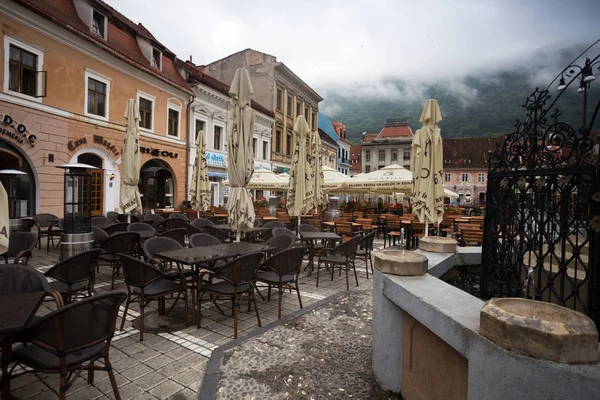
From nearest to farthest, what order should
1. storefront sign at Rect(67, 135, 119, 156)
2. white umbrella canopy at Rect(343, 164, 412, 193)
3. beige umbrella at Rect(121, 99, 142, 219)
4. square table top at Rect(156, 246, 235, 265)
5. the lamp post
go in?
the lamp post → square table top at Rect(156, 246, 235, 265) → beige umbrella at Rect(121, 99, 142, 219) → white umbrella canopy at Rect(343, 164, 412, 193) → storefront sign at Rect(67, 135, 119, 156)

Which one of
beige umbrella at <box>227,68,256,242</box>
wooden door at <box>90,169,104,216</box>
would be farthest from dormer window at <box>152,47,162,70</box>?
beige umbrella at <box>227,68,256,242</box>

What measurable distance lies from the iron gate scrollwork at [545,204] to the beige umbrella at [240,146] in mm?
3955

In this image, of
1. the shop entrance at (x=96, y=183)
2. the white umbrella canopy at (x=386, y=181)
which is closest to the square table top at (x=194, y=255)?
the white umbrella canopy at (x=386, y=181)

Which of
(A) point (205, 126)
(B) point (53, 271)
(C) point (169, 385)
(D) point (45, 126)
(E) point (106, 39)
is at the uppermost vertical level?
(E) point (106, 39)

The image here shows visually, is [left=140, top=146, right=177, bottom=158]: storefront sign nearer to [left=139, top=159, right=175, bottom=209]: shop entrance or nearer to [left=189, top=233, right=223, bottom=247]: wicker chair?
[left=139, top=159, right=175, bottom=209]: shop entrance

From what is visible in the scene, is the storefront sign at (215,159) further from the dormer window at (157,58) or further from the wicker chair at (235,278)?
the wicker chair at (235,278)

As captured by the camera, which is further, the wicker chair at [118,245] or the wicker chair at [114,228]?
the wicker chair at [114,228]

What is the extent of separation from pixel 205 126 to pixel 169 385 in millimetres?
19831

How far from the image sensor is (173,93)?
1855 centimetres

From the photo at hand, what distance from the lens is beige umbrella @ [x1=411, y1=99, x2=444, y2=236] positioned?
634 centimetres

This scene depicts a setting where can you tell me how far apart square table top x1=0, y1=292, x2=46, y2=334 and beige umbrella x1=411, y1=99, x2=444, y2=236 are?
5.93 metres

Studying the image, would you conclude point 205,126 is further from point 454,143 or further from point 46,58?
point 454,143

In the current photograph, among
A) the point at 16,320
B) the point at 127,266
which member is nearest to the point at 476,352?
the point at 16,320

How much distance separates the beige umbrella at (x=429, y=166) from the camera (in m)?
6.34
